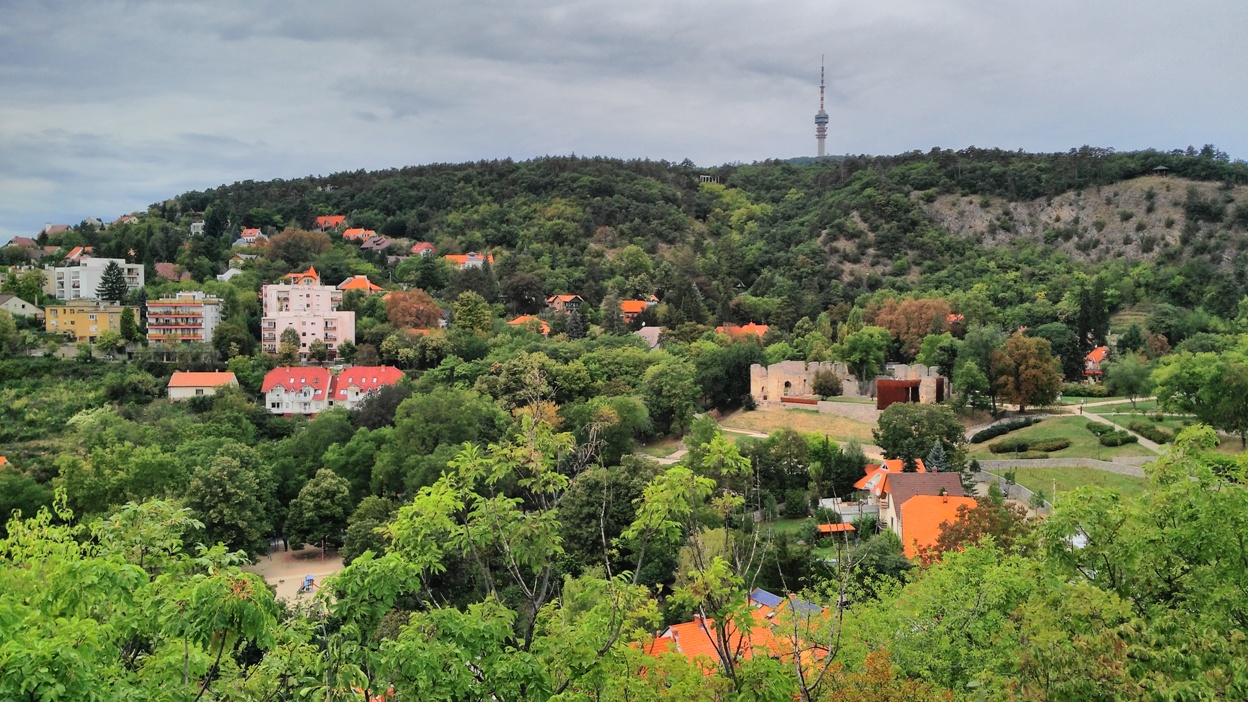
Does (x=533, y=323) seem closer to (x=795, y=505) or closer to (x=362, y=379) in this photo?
(x=362, y=379)

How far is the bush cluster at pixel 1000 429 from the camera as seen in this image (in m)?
31.8

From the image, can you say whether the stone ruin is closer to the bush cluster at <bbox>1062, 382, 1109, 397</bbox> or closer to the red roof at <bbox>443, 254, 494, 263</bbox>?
the bush cluster at <bbox>1062, 382, 1109, 397</bbox>

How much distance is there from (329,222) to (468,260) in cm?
2060

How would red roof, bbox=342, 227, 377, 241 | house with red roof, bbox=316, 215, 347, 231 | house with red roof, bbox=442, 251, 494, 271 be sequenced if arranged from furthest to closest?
house with red roof, bbox=316, 215, 347, 231 < red roof, bbox=342, 227, 377, 241 < house with red roof, bbox=442, 251, 494, 271

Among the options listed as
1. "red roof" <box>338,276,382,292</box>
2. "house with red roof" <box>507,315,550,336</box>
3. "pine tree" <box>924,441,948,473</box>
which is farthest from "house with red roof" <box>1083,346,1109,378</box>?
"red roof" <box>338,276,382,292</box>

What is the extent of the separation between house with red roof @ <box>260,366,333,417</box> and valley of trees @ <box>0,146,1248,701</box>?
1728 mm

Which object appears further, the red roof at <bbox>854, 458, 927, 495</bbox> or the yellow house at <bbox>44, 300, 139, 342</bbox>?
the yellow house at <bbox>44, 300, 139, 342</bbox>

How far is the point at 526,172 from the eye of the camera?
8731 cm

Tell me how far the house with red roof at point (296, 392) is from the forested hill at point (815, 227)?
60.4 feet

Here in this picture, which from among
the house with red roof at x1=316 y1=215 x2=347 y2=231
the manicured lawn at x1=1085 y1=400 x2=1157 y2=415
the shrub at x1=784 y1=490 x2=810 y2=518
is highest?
the house with red roof at x1=316 y1=215 x2=347 y2=231

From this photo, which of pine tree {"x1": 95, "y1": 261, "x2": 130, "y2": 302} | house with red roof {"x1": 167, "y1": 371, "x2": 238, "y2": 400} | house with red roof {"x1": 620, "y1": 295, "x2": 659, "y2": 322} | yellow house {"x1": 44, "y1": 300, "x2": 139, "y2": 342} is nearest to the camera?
house with red roof {"x1": 167, "y1": 371, "x2": 238, "y2": 400}

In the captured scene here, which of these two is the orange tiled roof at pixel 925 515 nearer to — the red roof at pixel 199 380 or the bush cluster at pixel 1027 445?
the bush cluster at pixel 1027 445

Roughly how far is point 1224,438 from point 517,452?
88.6ft

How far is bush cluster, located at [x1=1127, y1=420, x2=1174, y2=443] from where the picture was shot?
27545 mm
